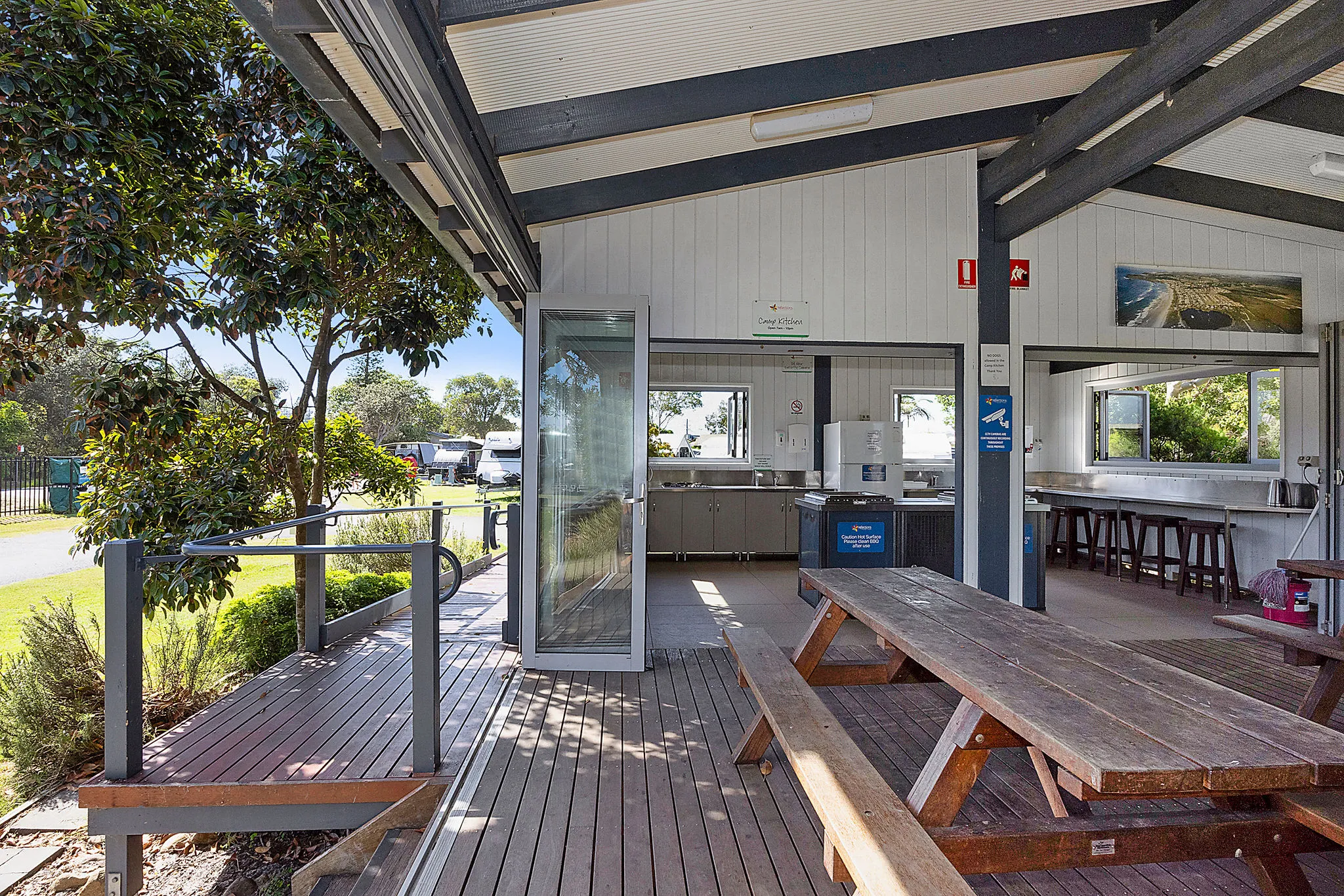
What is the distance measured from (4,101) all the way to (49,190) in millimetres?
385

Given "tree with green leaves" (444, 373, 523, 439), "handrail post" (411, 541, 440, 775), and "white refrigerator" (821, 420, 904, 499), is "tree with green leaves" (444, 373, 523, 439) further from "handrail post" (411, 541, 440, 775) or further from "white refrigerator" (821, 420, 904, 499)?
"handrail post" (411, 541, 440, 775)

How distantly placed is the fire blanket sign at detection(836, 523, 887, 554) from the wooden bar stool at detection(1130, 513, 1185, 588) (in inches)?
126

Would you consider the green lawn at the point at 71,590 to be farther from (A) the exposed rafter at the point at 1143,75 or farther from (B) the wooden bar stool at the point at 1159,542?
(B) the wooden bar stool at the point at 1159,542

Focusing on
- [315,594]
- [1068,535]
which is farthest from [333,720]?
[1068,535]

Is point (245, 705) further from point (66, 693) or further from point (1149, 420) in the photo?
point (1149, 420)

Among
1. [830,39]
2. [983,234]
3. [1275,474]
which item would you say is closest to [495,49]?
[830,39]

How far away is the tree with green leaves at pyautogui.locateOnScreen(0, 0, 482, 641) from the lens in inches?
137

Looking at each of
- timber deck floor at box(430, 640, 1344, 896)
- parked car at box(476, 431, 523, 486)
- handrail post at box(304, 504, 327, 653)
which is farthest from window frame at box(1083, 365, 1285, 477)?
parked car at box(476, 431, 523, 486)

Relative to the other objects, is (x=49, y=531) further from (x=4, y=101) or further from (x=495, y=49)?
(x=495, y=49)

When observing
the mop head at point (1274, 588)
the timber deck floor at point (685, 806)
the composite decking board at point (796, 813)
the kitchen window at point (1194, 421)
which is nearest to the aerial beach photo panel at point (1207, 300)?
the kitchen window at point (1194, 421)

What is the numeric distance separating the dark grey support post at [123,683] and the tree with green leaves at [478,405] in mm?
26070

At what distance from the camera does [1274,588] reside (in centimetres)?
566

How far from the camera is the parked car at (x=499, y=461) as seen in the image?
17.5m

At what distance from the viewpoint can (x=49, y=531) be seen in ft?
42.1
